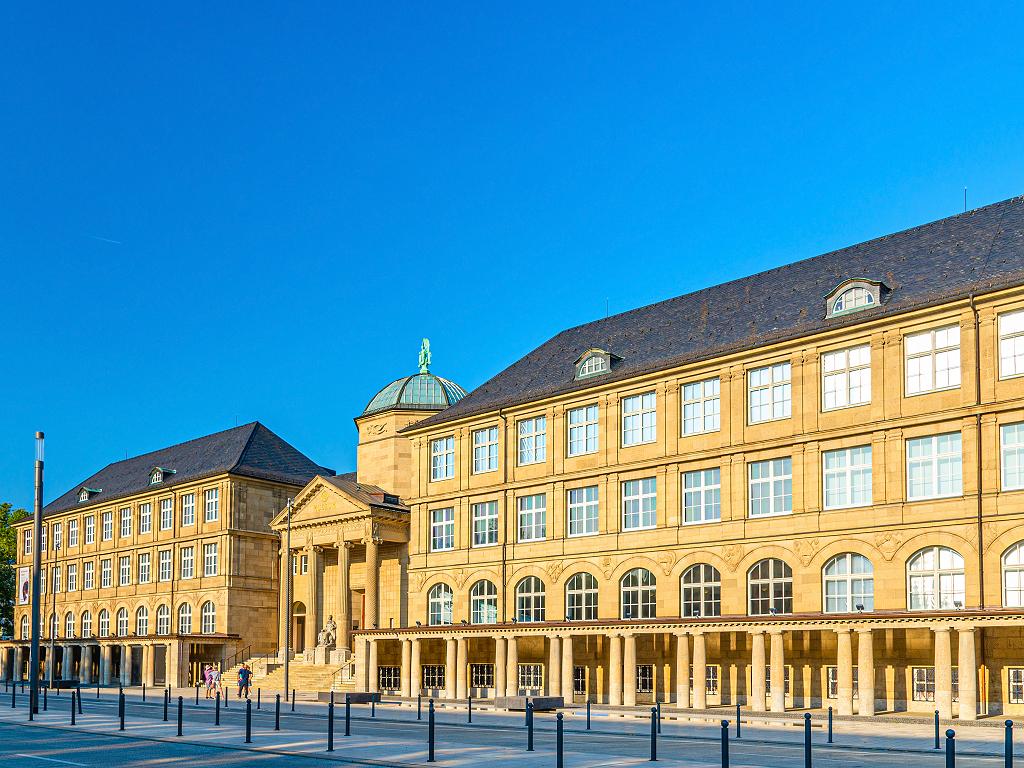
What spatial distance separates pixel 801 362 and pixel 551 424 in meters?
12.7

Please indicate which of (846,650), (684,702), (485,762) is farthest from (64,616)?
(485,762)

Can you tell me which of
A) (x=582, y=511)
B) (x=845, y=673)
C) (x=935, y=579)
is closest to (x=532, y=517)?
(x=582, y=511)

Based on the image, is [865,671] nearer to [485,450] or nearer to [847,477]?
[847,477]

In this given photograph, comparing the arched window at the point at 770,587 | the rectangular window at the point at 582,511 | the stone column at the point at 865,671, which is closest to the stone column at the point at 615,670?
the arched window at the point at 770,587

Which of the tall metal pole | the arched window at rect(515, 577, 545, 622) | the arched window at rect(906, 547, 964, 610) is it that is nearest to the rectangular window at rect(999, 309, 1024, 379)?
the arched window at rect(906, 547, 964, 610)

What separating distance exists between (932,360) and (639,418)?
12801 millimetres

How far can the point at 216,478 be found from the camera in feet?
253

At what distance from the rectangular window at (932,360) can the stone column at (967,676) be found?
848 cm

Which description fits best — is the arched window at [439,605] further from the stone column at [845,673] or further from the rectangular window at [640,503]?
the stone column at [845,673]

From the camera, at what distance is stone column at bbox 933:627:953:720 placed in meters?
36.3

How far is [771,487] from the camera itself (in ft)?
149

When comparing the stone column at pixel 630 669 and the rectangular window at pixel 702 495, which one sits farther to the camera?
the rectangular window at pixel 702 495

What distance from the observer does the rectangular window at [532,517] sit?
53978 millimetres

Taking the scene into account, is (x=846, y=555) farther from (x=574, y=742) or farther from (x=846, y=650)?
(x=574, y=742)
